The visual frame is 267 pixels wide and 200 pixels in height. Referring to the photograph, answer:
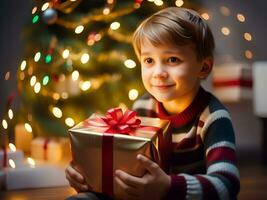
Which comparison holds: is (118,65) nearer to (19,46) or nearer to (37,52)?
(37,52)

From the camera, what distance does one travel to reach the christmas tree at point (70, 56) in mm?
1188

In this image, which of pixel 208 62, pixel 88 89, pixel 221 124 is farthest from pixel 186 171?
pixel 88 89

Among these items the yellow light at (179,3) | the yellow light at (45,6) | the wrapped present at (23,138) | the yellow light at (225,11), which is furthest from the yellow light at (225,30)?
the wrapped present at (23,138)

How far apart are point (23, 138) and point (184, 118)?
1.98ft

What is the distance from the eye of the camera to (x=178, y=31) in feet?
2.71

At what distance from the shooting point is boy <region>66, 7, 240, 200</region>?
2.45ft

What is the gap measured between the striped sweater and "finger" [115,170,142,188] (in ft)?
0.19

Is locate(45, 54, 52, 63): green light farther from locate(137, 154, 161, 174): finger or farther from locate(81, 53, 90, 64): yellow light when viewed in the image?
locate(137, 154, 161, 174): finger

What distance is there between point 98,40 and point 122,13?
0.10 metres

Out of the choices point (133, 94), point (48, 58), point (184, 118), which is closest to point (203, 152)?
point (184, 118)

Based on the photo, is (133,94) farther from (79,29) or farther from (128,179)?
(128,179)

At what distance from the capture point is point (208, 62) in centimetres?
89

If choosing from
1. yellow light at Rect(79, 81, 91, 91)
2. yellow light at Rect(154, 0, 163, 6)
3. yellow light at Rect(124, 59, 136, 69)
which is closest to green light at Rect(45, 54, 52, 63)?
yellow light at Rect(79, 81, 91, 91)

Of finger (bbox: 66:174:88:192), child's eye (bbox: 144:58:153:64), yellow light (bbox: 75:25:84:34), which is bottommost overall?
finger (bbox: 66:174:88:192)
